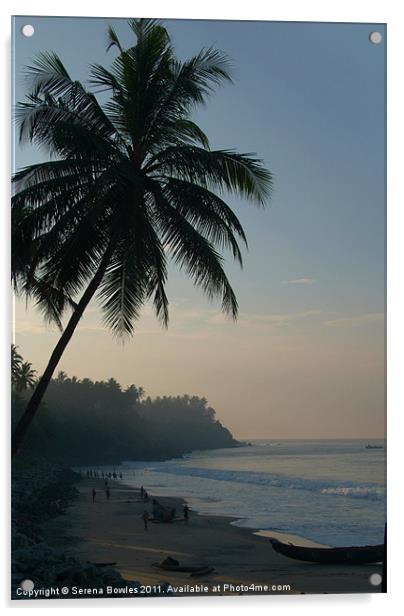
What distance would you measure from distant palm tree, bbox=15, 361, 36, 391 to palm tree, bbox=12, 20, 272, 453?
0.23 feet

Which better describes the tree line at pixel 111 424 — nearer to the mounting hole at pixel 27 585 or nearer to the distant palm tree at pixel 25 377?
the distant palm tree at pixel 25 377

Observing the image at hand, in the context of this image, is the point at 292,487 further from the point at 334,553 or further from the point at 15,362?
the point at 15,362

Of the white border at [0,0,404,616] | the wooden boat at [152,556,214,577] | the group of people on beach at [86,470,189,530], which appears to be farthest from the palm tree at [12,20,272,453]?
the wooden boat at [152,556,214,577]

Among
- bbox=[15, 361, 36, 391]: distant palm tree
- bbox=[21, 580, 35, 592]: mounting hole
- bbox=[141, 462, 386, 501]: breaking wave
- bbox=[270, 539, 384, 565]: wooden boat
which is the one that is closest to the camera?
bbox=[21, 580, 35, 592]: mounting hole

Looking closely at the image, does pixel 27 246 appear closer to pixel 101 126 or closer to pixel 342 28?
pixel 101 126

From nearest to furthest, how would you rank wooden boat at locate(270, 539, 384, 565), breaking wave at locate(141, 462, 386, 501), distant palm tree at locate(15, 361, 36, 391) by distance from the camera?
distant palm tree at locate(15, 361, 36, 391) → wooden boat at locate(270, 539, 384, 565) → breaking wave at locate(141, 462, 386, 501)

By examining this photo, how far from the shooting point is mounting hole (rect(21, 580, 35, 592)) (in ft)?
18.4

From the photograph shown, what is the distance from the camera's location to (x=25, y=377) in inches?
227

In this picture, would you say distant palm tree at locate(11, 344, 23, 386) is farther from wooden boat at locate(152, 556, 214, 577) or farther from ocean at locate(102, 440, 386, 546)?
wooden boat at locate(152, 556, 214, 577)

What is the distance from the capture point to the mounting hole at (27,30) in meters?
5.80

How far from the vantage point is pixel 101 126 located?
6.03 metres

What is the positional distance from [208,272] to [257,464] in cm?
132

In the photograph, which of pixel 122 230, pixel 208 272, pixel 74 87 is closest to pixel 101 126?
pixel 74 87

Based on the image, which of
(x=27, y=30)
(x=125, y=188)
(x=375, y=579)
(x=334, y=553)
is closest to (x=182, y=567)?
(x=334, y=553)
